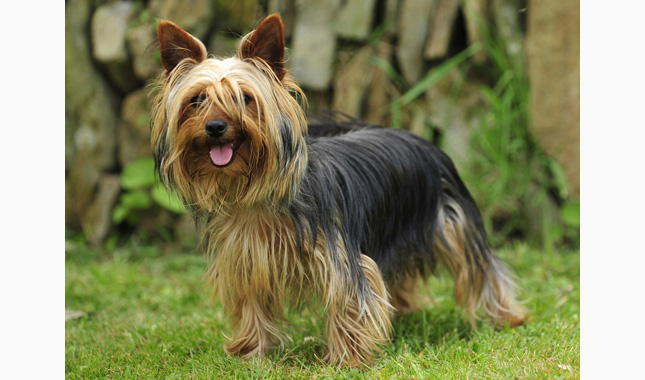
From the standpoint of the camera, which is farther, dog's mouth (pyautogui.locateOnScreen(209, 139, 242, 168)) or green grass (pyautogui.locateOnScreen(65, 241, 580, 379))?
green grass (pyautogui.locateOnScreen(65, 241, 580, 379))

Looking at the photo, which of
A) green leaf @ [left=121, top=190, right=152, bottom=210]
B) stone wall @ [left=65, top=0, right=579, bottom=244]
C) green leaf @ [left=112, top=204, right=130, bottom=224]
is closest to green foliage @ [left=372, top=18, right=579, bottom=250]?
stone wall @ [left=65, top=0, right=579, bottom=244]

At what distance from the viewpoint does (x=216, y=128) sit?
3.13 metres

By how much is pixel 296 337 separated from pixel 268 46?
6.30 feet

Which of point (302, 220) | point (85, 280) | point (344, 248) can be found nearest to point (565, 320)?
point (344, 248)

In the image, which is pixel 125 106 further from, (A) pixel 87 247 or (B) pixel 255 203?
(B) pixel 255 203

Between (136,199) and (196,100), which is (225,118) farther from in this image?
(136,199)

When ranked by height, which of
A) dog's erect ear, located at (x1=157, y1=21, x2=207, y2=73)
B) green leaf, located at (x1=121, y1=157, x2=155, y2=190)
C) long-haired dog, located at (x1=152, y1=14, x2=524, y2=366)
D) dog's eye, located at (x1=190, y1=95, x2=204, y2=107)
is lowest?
green leaf, located at (x1=121, y1=157, x2=155, y2=190)

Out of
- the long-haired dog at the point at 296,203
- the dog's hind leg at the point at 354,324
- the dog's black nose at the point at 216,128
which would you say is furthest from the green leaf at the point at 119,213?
the dog's black nose at the point at 216,128

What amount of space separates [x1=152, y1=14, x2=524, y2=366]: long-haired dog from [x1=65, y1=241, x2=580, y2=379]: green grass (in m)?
0.20

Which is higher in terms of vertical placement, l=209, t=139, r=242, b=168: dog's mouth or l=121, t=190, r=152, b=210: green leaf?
l=209, t=139, r=242, b=168: dog's mouth

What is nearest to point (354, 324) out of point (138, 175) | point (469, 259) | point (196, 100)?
point (469, 259)

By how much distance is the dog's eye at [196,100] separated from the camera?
322 cm

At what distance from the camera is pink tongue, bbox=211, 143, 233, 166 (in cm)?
321

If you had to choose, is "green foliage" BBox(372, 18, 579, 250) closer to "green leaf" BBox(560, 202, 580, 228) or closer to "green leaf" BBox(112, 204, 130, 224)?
"green leaf" BBox(560, 202, 580, 228)
